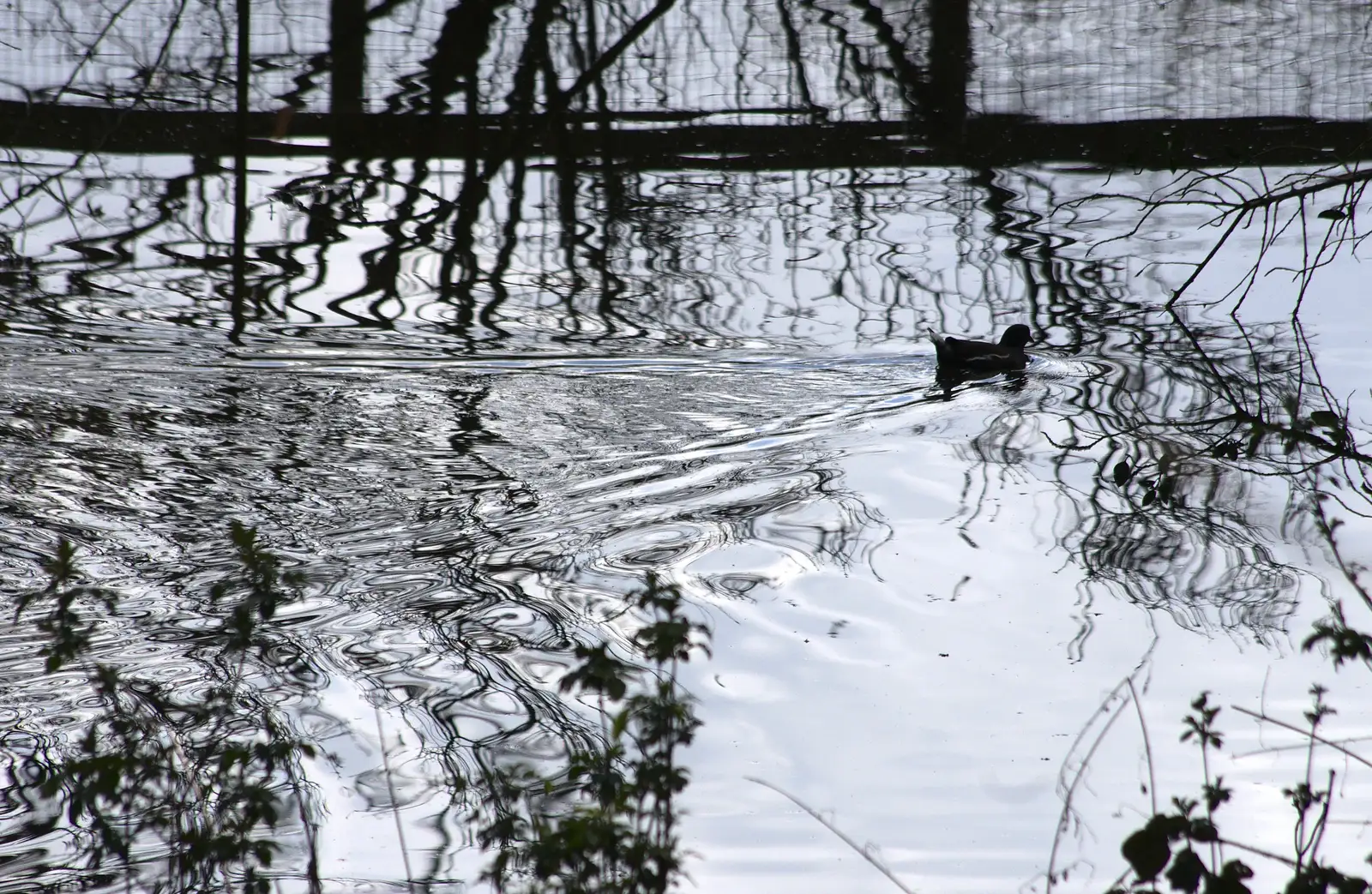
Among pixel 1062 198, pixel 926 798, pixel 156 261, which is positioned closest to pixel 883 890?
pixel 926 798

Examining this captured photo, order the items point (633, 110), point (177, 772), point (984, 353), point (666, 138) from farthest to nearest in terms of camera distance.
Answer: point (633, 110), point (666, 138), point (984, 353), point (177, 772)

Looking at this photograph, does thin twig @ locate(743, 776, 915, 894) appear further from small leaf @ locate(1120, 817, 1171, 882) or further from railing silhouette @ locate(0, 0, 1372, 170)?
railing silhouette @ locate(0, 0, 1372, 170)

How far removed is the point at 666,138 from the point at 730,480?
17.7 feet

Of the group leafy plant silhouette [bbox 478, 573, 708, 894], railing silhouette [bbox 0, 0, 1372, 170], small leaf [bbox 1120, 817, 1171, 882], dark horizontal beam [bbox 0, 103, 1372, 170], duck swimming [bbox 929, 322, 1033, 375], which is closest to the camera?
small leaf [bbox 1120, 817, 1171, 882]

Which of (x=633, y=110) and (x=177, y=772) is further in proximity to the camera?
(x=633, y=110)

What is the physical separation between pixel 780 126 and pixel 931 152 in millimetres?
1168

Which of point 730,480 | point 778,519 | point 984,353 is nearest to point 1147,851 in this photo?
point 778,519

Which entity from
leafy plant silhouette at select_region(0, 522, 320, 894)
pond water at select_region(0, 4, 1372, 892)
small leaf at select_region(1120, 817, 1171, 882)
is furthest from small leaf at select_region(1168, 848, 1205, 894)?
leafy plant silhouette at select_region(0, 522, 320, 894)

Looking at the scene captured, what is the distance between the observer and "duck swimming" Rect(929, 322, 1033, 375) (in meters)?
7.06

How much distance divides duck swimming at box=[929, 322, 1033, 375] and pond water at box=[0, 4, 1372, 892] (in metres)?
0.12

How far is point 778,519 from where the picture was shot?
5285 mm

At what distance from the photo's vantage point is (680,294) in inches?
318

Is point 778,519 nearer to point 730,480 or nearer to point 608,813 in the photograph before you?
point 730,480

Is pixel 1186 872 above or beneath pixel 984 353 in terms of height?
beneath
